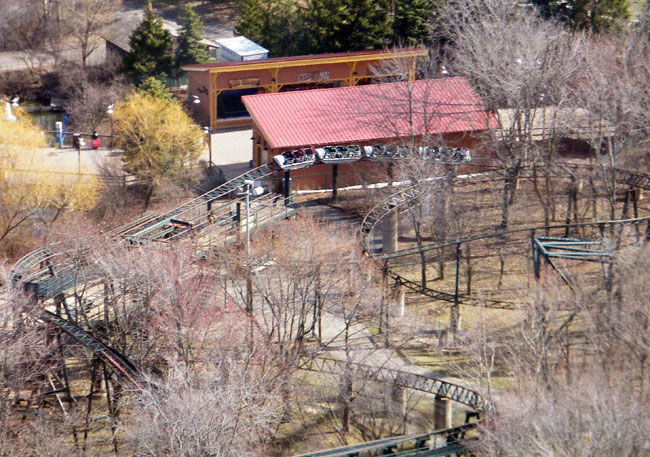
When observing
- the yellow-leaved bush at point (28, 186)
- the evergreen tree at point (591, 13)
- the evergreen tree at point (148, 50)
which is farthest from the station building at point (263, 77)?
the yellow-leaved bush at point (28, 186)

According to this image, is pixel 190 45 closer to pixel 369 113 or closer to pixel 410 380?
pixel 369 113

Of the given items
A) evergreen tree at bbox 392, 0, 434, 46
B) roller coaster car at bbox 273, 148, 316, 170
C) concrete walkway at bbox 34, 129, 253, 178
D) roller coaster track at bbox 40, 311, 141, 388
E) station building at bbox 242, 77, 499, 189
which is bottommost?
roller coaster track at bbox 40, 311, 141, 388

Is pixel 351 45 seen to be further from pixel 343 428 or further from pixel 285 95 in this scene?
pixel 343 428

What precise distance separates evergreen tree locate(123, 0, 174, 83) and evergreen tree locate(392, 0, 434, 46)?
1304 cm

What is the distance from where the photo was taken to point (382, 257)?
1378 inches

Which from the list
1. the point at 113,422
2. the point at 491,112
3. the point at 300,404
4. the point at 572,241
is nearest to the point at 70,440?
the point at 113,422

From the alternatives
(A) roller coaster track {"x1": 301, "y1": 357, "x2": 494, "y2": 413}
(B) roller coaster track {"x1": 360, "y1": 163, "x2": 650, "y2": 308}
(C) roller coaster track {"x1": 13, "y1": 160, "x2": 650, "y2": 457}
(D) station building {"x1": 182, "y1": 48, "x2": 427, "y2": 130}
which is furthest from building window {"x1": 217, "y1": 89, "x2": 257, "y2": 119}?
(A) roller coaster track {"x1": 301, "y1": 357, "x2": 494, "y2": 413}

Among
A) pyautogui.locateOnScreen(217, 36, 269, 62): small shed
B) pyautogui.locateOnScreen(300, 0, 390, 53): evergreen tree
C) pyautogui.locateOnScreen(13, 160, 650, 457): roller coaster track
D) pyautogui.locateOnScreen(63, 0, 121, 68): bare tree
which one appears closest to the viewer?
pyautogui.locateOnScreen(13, 160, 650, 457): roller coaster track

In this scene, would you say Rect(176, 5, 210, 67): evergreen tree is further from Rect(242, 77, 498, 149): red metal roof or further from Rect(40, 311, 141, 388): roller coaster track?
Rect(40, 311, 141, 388): roller coaster track

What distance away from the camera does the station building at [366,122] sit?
4384 centimetres

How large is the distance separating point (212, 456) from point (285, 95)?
26262 mm

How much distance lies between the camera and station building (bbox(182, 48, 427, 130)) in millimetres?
52219

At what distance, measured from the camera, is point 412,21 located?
183 feet

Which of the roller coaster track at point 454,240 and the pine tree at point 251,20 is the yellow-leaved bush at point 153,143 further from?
the pine tree at point 251,20
